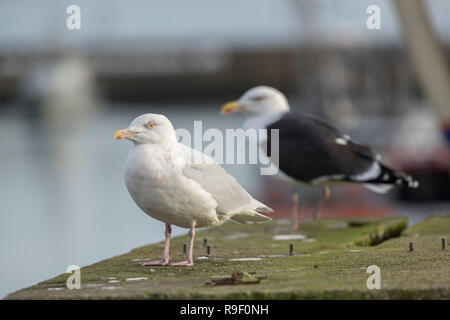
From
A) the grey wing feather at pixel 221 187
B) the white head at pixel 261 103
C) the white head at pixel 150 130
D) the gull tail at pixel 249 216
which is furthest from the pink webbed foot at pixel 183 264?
the white head at pixel 261 103

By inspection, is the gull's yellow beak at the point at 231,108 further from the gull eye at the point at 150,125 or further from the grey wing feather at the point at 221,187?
the gull eye at the point at 150,125

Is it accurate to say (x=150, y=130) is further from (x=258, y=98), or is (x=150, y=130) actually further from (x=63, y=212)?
(x=63, y=212)

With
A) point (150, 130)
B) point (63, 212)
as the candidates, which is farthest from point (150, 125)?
point (63, 212)

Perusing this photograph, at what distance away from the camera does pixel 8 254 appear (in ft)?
46.7

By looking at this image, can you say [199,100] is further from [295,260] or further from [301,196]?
[295,260]

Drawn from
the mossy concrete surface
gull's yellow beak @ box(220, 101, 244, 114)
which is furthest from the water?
the mossy concrete surface

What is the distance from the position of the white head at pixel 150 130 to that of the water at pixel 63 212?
8.68 feet

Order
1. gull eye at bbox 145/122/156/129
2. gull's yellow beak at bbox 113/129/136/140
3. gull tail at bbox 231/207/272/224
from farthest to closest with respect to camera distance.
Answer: gull tail at bbox 231/207/272/224 → gull eye at bbox 145/122/156/129 → gull's yellow beak at bbox 113/129/136/140

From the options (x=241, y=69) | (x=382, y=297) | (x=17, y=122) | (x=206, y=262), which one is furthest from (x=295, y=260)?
(x=241, y=69)

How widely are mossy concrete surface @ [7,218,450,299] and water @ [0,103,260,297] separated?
1.99 metres

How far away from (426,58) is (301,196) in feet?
42.8

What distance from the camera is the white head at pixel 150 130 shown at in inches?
171

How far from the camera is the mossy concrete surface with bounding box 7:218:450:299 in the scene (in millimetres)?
3312

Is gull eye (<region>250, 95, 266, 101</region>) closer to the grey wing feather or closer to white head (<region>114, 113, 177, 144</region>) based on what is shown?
the grey wing feather
